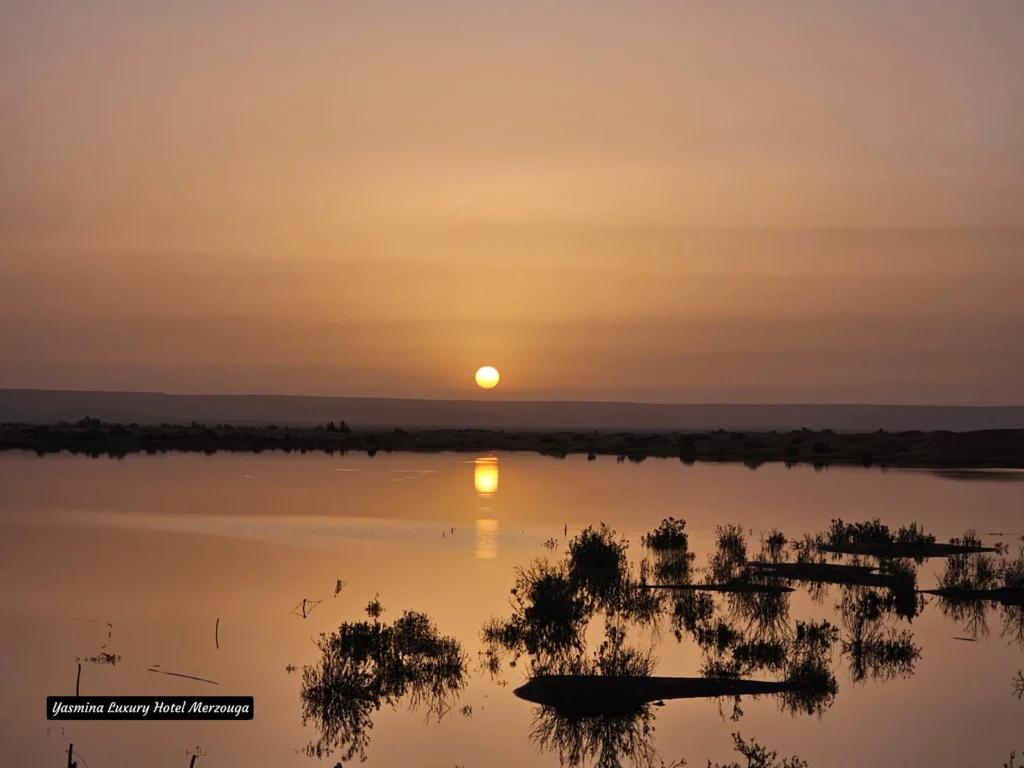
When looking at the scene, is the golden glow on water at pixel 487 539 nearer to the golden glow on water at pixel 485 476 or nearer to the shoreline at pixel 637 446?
the golden glow on water at pixel 485 476

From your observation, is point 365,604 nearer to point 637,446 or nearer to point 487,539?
point 487,539

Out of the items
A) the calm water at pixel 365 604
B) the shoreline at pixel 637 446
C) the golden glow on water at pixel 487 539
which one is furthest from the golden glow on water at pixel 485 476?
the golden glow on water at pixel 487 539

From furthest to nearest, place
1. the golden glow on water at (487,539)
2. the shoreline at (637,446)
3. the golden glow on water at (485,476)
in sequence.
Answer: the shoreline at (637,446) → the golden glow on water at (485,476) → the golden glow on water at (487,539)

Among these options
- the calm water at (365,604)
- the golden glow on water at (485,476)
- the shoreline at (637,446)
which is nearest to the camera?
the calm water at (365,604)

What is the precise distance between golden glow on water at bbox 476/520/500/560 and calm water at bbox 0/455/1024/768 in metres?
0.12

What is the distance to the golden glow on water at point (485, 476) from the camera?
56.2m

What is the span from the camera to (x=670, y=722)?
16.9 m

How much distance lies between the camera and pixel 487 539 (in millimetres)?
36688

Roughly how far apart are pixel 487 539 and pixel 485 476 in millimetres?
30950

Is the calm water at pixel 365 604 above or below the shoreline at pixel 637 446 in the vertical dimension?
below

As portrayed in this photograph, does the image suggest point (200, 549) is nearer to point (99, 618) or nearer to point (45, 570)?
point (45, 570)

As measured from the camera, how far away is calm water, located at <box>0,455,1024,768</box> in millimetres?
16234

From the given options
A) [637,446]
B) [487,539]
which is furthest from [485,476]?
[637,446]

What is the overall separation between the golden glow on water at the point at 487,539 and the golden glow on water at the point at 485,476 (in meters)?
13.0
